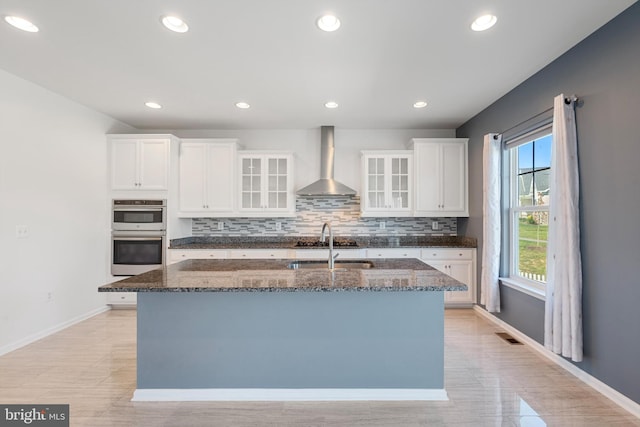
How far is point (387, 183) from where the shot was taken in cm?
450

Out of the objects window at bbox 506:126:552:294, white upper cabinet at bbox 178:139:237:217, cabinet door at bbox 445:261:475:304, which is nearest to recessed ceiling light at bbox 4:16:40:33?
white upper cabinet at bbox 178:139:237:217

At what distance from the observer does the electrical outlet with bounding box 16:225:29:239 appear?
2.98m

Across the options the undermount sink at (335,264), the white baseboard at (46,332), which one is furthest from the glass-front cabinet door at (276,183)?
the white baseboard at (46,332)

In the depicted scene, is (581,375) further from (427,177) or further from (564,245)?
(427,177)

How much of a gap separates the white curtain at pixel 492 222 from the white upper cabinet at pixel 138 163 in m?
4.09

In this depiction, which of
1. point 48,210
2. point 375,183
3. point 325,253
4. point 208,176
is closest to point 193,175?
point 208,176

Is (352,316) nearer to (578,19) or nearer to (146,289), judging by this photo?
(146,289)

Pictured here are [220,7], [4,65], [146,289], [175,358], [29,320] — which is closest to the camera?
[146,289]

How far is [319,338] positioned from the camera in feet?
7.05

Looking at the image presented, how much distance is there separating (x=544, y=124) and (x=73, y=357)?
15.9 feet

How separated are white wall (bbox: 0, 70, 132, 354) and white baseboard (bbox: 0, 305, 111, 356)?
11 millimetres

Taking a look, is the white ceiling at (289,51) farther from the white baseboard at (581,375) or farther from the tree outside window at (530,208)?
the white baseboard at (581,375)

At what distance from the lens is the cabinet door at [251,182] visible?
4.51 m

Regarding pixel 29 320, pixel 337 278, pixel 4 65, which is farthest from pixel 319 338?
pixel 4 65
